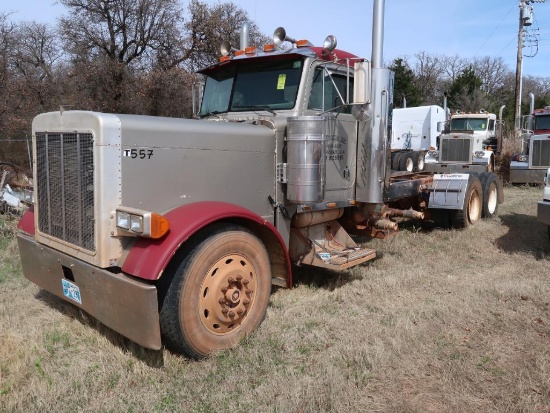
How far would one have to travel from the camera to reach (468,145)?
682 inches

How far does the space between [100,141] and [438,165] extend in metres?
15.7

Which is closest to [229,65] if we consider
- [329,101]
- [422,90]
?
[329,101]

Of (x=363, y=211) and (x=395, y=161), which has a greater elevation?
(x=395, y=161)

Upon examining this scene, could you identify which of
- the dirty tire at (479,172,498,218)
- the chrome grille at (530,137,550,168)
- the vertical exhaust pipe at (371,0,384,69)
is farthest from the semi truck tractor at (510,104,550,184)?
the vertical exhaust pipe at (371,0,384,69)

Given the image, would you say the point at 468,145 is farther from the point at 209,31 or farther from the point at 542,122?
the point at 209,31

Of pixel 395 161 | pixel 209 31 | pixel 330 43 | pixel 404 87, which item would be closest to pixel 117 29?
pixel 209 31

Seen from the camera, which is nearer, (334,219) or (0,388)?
(0,388)

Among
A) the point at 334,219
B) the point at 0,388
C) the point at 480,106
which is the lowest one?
the point at 0,388

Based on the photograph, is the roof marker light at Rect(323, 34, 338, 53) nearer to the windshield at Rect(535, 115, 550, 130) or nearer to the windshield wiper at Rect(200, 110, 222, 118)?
the windshield wiper at Rect(200, 110, 222, 118)

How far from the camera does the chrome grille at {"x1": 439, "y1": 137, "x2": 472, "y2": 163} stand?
17.3m

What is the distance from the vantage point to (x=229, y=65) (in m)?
5.13

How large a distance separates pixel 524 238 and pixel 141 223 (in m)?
6.58

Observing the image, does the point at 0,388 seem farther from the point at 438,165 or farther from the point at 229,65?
the point at 438,165

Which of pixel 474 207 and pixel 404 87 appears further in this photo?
pixel 404 87
